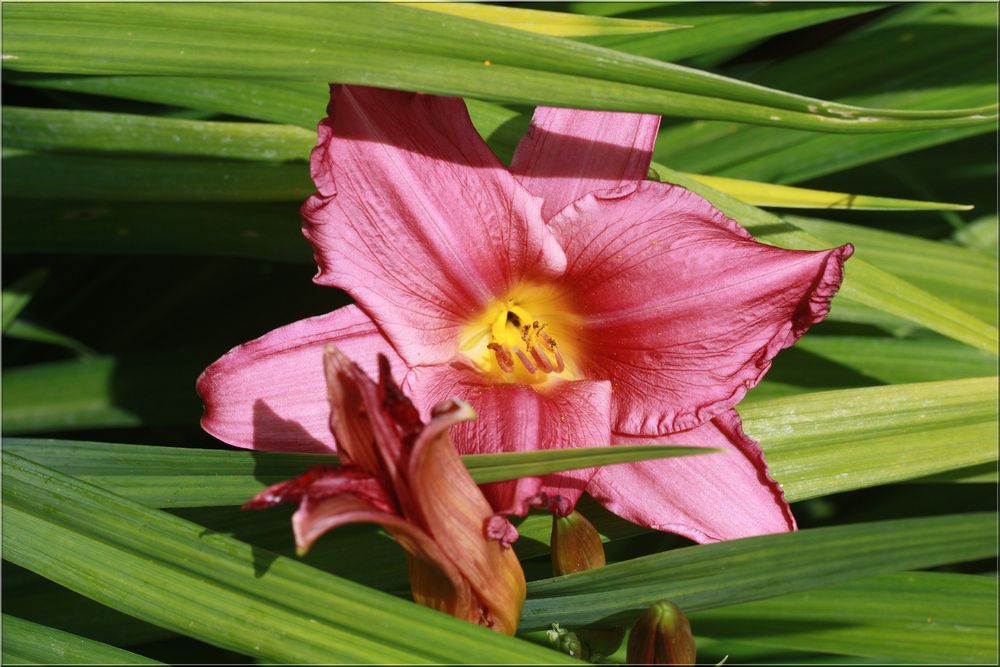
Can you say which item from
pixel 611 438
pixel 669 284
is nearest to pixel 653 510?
pixel 611 438

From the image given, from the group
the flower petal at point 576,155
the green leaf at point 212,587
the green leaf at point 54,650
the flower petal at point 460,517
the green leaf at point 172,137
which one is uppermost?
the green leaf at point 172,137

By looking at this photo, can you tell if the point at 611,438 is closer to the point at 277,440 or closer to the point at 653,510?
the point at 653,510

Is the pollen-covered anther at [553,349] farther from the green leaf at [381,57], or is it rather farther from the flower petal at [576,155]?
the green leaf at [381,57]

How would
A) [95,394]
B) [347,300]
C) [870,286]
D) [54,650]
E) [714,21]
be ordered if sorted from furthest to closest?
[347,300] → [95,394] → [714,21] → [870,286] → [54,650]

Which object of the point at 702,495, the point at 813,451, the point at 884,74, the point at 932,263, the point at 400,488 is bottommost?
the point at 400,488

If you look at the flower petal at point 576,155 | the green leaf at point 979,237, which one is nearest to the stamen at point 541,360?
the flower petal at point 576,155

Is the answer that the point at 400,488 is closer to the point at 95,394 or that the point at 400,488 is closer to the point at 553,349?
the point at 553,349

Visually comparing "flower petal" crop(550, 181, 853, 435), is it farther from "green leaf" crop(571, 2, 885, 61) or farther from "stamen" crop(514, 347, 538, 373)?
Result: "green leaf" crop(571, 2, 885, 61)

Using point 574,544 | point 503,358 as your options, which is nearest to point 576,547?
point 574,544
